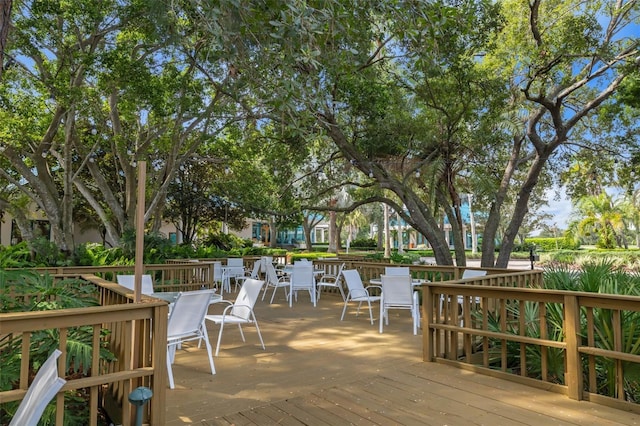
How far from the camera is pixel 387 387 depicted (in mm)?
3559

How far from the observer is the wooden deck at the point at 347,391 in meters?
2.92

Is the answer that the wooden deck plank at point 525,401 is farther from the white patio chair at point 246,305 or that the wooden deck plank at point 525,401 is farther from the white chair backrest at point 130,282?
the white chair backrest at point 130,282

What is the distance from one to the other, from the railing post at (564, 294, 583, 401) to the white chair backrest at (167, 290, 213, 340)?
316 cm

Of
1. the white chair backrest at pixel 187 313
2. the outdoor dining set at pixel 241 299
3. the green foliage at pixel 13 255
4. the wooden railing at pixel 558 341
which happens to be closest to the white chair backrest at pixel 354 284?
the outdoor dining set at pixel 241 299

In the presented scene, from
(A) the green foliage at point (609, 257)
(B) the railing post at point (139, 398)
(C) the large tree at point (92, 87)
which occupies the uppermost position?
(C) the large tree at point (92, 87)

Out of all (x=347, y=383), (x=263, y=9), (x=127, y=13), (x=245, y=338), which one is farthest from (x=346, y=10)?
(x=127, y=13)

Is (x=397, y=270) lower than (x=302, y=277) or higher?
higher

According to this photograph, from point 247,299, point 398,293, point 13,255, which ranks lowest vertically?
point 398,293

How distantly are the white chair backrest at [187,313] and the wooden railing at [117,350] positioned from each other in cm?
77

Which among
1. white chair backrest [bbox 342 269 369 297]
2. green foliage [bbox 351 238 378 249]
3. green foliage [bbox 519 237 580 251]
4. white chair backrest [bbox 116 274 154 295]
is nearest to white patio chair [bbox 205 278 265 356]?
white chair backrest [bbox 116 274 154 295]

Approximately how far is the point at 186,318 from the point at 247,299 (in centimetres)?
110

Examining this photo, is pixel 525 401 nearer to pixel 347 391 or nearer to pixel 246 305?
pixel 347 391

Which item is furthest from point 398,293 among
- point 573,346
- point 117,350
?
point 117,350

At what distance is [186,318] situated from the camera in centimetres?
393
